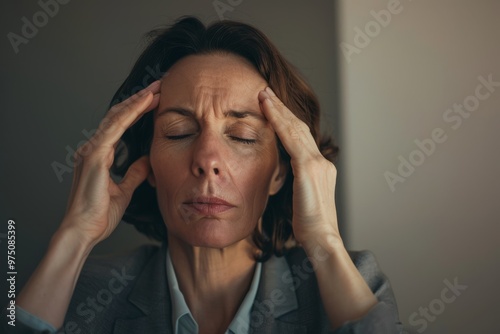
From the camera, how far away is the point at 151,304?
1.14m

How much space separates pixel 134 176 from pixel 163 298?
0.25 meters

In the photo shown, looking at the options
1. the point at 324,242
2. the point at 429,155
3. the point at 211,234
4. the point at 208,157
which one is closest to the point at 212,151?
the point at 208,157

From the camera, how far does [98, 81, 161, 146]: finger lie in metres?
1.12

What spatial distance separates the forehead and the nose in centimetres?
8

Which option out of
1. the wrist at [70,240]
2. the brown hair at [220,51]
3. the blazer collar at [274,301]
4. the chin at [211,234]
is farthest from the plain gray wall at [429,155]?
the wrist at [70,240]

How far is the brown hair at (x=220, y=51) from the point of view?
1180 mm

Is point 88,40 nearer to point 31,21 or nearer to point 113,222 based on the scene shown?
point 31,21

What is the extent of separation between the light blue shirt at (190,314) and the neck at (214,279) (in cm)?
2

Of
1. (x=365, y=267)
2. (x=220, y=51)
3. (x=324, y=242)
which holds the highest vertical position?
(x=220, y=51)

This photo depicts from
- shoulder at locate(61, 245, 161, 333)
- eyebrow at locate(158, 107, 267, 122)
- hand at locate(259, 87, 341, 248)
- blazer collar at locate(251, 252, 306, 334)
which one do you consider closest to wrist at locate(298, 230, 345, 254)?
hand at locate(259, 87, 341, 248)

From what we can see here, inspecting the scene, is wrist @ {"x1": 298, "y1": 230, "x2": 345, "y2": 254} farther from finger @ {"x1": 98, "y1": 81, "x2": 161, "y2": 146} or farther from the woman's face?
finger @ {"x1": 98, "y1": 81, "x2": 161, "y2": 146}

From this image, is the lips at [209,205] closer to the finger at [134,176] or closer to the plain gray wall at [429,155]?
the finger at [134,176]

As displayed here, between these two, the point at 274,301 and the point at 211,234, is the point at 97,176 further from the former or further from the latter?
the point at 274,301

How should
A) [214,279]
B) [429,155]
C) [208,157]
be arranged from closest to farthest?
1. [208,157]
2. [214,279]
3. [429,155]
